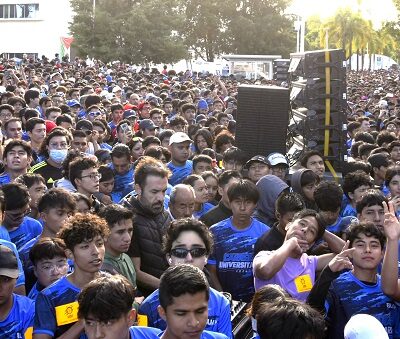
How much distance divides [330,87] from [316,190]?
3.74 m

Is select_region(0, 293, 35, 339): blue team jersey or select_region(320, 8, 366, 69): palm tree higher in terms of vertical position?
select_region(320, 8, 366, 69): palm tree

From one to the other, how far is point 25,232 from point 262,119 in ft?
18.6

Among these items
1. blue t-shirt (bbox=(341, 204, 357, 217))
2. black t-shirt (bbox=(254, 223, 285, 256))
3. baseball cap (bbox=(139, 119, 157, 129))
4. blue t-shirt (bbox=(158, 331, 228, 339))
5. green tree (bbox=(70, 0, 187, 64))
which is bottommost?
blue t-shirt (bbox=(158, 331, 228, 339))

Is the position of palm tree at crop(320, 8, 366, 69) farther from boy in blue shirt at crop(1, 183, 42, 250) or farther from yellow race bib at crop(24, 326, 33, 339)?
yellow race bib at crop(24, 326, 33, 339)

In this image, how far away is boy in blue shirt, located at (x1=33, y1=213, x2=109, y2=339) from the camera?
453 centimetres

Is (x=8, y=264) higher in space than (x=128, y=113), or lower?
lower

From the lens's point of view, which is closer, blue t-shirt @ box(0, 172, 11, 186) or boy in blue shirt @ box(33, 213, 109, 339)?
boy in blue shirt @ box(33, 213, 109, 339)

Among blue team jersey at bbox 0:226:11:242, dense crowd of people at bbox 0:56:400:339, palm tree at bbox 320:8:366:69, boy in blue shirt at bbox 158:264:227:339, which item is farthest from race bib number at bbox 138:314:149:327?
palm tree at bbox 320:8:366:69

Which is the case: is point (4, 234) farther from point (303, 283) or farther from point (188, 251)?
point (303, 283)

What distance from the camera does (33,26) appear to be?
60.9 m

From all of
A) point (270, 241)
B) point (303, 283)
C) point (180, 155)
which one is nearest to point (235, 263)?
point (270, 241)

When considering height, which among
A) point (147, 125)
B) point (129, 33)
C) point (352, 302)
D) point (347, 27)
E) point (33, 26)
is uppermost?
point (347, 27)

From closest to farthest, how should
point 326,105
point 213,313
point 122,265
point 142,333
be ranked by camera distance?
point 142,333
point 213,313
point 122,265
point 326,105

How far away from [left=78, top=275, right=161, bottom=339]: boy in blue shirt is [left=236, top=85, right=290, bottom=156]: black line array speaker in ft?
24.4
